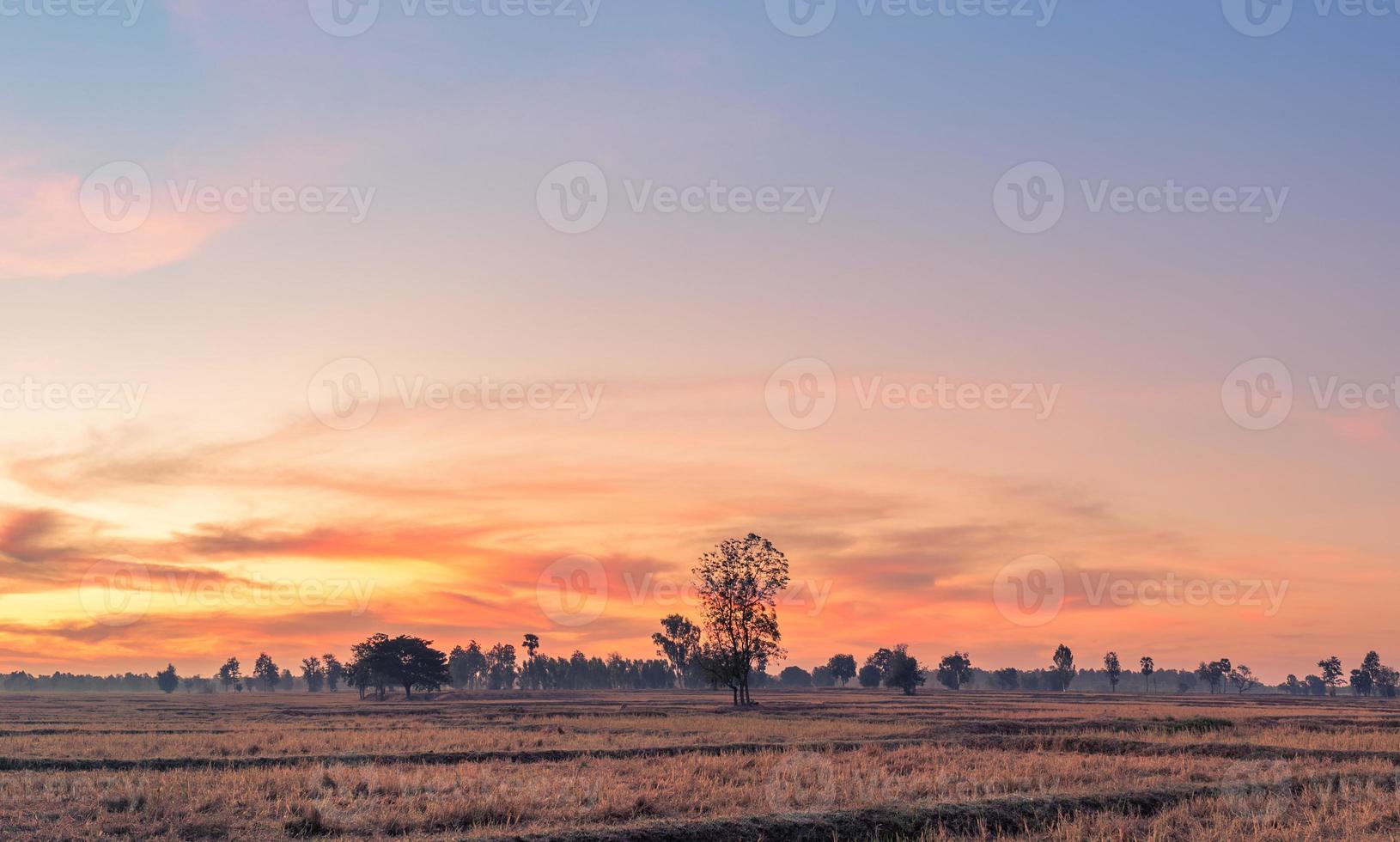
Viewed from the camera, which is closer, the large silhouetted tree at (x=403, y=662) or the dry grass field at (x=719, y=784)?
the dry grass field at (x=719, y=784)

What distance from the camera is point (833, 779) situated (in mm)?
28656

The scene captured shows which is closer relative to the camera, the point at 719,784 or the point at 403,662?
the point at 719,784

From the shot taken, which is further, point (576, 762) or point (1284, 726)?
point (1284, 726)

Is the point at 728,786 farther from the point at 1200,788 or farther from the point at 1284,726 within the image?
the point at 1284,726

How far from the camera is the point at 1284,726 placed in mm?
55250

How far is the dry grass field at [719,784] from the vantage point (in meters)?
21.6

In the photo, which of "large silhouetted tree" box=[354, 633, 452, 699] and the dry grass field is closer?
the dry grass field

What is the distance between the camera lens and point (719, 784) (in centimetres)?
2878

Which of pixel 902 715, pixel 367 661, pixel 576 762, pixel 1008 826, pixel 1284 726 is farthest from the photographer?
pixel 367 661

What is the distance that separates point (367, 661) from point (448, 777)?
439 feet

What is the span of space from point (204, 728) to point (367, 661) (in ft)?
327

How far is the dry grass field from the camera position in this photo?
70.8 ft

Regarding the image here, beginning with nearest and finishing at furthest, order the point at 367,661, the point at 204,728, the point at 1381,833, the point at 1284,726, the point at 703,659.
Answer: the point at 1381,833 < the point at 1284,726 < the point at 204,728 < the point at 703,659 < the point at 367,661

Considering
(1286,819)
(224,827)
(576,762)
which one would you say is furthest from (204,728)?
(1286,819)
